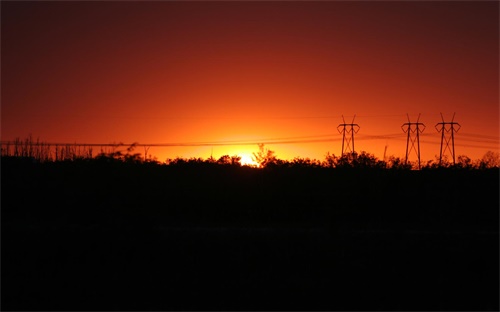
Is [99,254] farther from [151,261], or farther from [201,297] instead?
[201,297]

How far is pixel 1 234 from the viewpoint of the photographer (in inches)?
1121

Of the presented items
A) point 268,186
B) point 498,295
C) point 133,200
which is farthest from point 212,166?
point 498,295

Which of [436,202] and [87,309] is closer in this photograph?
[87,309]

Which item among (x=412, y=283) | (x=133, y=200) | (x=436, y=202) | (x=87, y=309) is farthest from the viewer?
(x=436, y=202)

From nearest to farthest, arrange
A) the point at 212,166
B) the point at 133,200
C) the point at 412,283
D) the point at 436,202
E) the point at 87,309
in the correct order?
the point at 87,309, the point at 412,283, the point at 133,200, the point at 436,202, the point at 212,166

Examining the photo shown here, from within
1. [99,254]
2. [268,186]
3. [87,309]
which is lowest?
[87,309]

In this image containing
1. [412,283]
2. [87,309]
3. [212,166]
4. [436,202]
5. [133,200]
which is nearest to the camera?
[87,309]

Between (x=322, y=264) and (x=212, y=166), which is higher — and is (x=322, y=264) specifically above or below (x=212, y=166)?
below

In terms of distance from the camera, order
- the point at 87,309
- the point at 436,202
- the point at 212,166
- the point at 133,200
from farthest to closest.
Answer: the point at 212,166 < the point at 436,202 < the point at 133,200 < the point at 87,309

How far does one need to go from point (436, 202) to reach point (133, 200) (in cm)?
1615

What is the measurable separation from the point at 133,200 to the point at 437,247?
14864mm

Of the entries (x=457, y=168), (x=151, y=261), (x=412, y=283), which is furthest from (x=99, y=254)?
(x=457, y=168)

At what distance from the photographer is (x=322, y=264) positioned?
2838cm

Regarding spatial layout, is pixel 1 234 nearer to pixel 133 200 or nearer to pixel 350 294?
pixel 133 200
